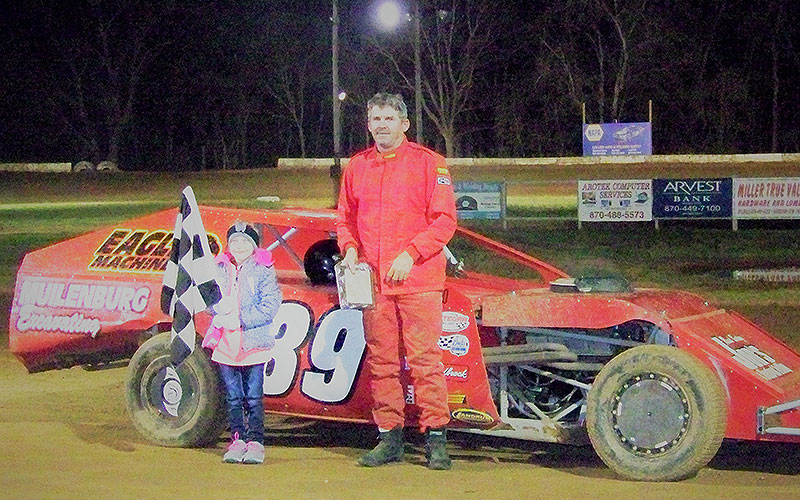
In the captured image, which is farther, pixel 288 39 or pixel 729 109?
pixel 288 39

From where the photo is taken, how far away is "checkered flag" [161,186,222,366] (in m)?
6.07

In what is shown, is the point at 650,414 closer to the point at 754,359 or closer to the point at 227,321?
the point at 754,359

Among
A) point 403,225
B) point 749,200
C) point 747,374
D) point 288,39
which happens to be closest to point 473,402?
point 403,225

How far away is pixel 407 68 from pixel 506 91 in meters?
5.95

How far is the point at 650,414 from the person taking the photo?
561cm

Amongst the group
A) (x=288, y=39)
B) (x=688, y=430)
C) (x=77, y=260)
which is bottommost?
(x=688, y=430)

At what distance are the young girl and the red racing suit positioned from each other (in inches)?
18.6

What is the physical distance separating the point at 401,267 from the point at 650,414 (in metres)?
1.37

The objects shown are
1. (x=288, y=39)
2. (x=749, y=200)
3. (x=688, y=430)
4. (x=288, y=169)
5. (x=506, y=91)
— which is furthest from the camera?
(x=288, y=39)

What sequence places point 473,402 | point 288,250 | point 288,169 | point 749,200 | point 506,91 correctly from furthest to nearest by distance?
point 506,91
point 288,169
point 749,200
point 288,250
point 473,402

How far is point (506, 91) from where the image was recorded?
198 feet

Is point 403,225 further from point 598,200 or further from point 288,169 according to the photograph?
point 288,169

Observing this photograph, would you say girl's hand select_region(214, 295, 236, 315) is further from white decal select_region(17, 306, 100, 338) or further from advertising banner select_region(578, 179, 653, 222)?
advertising banner select_region(578, 179, 653, 222)

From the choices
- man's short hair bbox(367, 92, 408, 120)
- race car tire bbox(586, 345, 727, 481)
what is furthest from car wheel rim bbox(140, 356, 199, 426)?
race car tire bbox(586, 345, 727, 481)
